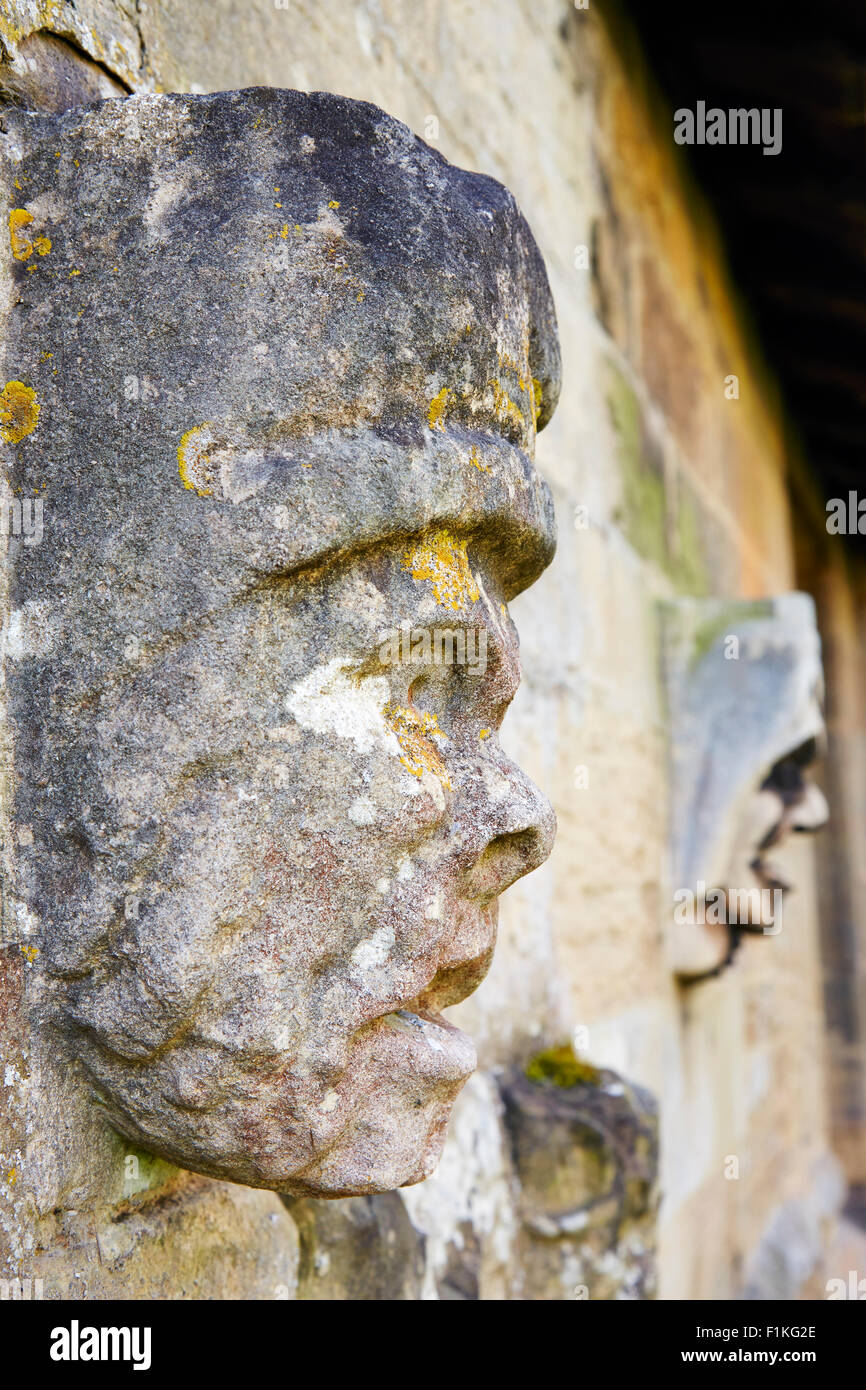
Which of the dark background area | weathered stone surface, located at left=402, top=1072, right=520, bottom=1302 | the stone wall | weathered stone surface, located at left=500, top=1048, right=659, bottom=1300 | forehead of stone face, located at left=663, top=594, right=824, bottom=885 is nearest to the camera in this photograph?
the stone wall

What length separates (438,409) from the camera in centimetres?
80

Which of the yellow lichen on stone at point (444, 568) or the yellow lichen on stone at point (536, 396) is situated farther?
the yellow lichen on stone at point (536, 396)

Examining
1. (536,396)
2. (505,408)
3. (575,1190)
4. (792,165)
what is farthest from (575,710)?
(792,165)

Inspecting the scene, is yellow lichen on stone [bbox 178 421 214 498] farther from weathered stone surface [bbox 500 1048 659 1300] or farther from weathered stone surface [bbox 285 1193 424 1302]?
weathered stone surface [bbox 500 1048 659 1300]

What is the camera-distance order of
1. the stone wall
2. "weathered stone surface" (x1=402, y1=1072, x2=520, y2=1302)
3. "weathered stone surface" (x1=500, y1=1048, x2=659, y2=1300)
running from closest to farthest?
the stone wall → "weathered stone surface" (x1=402, y1=1072, x2=520, y2=1302) → "weathered stone surface" (x1=500, y1=1048, x2=659, y2=1300)

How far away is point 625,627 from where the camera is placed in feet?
6.80

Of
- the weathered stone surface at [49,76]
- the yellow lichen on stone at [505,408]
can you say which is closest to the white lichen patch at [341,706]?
the yellow lichen on stone at [505,408]

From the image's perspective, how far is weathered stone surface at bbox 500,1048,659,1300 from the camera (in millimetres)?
1495

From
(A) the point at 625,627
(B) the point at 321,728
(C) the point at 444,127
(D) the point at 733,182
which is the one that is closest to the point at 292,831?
(B) the point at 321,728

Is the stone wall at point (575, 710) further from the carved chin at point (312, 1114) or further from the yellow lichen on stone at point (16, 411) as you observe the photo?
the yellow lichen on stone at point (16, 411)

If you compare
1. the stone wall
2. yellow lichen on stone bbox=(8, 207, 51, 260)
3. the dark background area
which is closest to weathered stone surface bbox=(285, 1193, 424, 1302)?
the stone wall

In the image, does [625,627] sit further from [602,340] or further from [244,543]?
[244,543]

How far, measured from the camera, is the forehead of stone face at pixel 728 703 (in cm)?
208

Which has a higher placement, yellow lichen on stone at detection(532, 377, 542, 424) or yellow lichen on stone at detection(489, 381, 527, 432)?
yellow lichen on stone at detection(532, 377, 542, 424)
